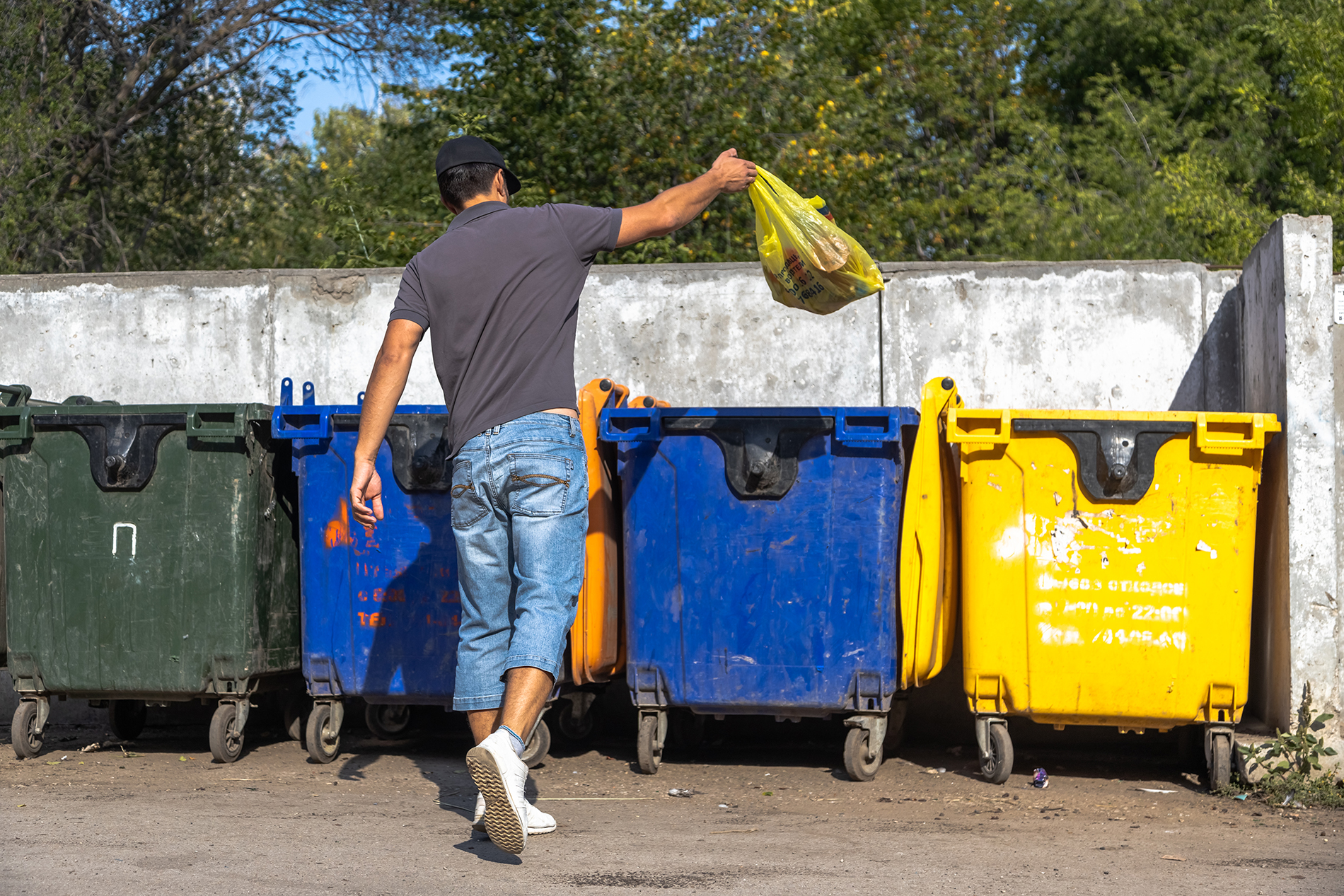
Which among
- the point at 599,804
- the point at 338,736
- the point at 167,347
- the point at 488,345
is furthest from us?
the point at 167,347

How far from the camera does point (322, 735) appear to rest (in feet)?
14.6

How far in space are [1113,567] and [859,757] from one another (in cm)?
100

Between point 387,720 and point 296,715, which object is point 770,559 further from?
point 296,715

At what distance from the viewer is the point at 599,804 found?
3.88 metres

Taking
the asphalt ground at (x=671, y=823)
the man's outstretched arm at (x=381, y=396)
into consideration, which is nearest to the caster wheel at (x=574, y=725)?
the asphalt ground at (x=671, y=823)

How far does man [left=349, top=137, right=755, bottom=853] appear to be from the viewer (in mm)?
3230

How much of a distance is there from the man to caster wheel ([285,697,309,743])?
1.63 metres

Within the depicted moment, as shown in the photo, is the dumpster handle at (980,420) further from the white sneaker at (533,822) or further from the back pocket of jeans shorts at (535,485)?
the white sneaker at (533,822)

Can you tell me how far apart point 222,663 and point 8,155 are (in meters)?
5.02

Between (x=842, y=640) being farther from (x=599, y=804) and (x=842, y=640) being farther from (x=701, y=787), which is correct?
(x=599, y=804)

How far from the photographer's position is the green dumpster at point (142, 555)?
14.4 feet

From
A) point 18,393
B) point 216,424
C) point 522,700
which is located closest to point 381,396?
point 522,700

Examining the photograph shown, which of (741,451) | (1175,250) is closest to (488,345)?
(741,451)

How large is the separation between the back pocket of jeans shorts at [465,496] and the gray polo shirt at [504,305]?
0.20 ft
